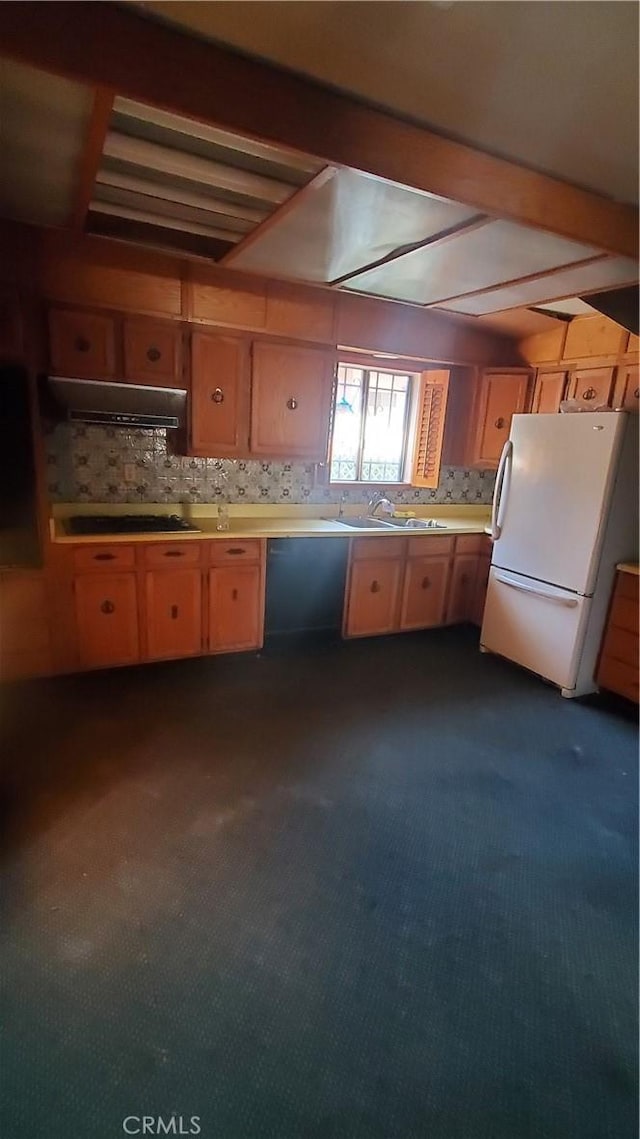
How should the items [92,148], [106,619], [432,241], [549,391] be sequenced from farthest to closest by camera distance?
[549,391] → [106,619] → [432,241] → [92,148]

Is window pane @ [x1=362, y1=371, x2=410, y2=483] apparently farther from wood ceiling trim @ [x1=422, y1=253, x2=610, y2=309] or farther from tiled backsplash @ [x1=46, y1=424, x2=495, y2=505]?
wood ceiling trim @ [x1=422, y1=253, x2=610, y2=309]

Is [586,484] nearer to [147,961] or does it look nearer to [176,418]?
[176,418]

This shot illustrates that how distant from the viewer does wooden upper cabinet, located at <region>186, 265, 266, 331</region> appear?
304 cm

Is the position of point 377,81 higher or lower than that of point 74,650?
higher

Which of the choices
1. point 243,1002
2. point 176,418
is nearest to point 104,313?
point 176,418

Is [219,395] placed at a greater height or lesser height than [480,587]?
greater

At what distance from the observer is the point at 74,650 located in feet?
10.1

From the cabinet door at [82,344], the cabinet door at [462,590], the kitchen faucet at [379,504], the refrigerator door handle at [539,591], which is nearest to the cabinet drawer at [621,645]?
the refrigerator door handle at [539,591]

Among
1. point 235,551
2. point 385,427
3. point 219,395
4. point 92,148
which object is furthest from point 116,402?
point 385,427

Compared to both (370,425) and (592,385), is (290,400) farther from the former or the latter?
(592,385)

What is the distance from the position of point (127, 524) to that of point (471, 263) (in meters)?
2.35

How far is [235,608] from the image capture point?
11.1 feet

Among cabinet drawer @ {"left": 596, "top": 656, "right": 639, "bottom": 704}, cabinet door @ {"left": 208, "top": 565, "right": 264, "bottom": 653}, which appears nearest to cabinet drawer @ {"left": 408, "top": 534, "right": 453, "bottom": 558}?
cabinet door @ {"left": 208, "top": 565, "right": 264, "bottom": 653}

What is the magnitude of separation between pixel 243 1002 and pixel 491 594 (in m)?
2.89
